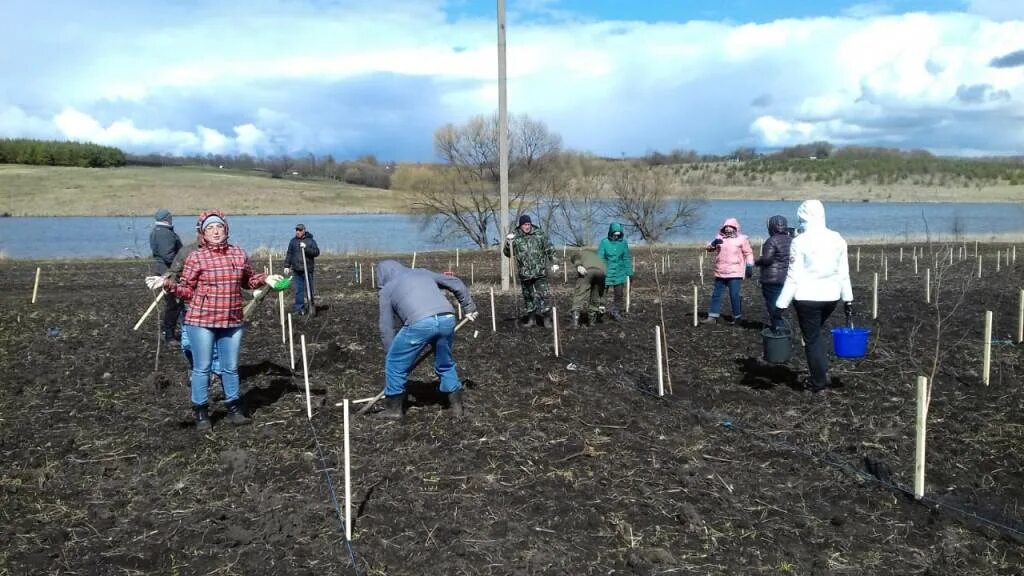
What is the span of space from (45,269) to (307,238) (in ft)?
49.7

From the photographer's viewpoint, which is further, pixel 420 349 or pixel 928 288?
pixel 928 288

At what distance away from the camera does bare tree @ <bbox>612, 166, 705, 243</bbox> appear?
33.8m

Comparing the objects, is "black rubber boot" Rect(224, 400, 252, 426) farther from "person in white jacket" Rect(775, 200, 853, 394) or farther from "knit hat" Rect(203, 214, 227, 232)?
"person in white jacket" Rect(775, 200, 853, 394)

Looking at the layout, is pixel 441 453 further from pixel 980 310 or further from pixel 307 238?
pixel 980 310

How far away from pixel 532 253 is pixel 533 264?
17cm

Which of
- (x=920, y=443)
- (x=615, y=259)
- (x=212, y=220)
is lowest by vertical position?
(x=920, y=443)

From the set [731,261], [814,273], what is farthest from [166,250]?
[814,273]

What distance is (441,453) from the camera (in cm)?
601

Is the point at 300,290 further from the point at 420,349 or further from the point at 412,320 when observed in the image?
the point at 412,320

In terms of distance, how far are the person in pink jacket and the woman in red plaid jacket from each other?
23.1ft

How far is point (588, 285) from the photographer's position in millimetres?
11742

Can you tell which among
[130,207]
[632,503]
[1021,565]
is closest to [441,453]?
[632,503]

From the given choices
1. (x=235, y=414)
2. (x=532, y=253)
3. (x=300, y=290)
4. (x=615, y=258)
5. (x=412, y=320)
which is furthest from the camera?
(x=300, y=290)

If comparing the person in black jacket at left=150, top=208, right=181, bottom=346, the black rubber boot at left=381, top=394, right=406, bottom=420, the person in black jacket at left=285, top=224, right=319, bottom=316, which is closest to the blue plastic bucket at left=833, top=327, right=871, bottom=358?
the black rubber boot at left=381, top=394, right=406, bottom=420
